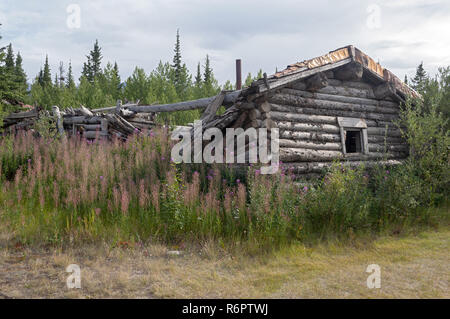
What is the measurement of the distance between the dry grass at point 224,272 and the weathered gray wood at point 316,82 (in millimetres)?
4385

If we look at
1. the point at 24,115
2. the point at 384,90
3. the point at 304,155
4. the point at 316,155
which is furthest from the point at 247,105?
the point at 24,115

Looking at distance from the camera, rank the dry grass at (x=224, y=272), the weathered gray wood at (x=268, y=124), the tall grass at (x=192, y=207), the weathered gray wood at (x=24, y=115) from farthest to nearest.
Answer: the weathered gray wood at (x=24, y=115), the weathered gray wood at (x=268, y=124), the tall grass at (x=192, y=207), the dry grass at (x=224, y=272)

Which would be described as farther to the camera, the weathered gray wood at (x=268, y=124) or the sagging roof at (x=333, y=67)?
the weathered gray wood at (x=268, y=124)

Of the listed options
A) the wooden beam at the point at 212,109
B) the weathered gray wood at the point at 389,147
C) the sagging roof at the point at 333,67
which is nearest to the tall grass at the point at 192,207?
the wooden beam at the point at 212,109

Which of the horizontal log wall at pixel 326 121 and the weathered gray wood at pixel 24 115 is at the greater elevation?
the weathered gray wood at pixel 24 115

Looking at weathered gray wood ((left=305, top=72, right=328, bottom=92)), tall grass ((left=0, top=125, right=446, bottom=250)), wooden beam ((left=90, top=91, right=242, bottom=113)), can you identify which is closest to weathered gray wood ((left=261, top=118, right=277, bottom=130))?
wooden beam ((left=90, top=91, right=242, bottom=113))

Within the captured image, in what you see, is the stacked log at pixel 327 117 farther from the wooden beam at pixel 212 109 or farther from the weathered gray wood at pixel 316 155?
Result: the wooden beam at pixel 212 109

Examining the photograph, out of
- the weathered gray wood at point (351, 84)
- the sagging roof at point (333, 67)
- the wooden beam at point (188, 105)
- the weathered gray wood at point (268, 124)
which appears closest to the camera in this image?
the sagging roof at point (333, 67)

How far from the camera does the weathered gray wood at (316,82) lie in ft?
26.7

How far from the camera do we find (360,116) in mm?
9562

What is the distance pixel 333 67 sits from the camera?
8438 millimetres

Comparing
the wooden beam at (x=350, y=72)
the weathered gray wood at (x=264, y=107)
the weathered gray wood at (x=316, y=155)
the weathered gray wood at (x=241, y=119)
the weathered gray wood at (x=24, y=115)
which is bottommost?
the weathered gray wood at (x=316, y=155)

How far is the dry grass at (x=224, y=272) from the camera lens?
140 inches

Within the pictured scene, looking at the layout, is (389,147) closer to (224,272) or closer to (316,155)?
(316,155)
